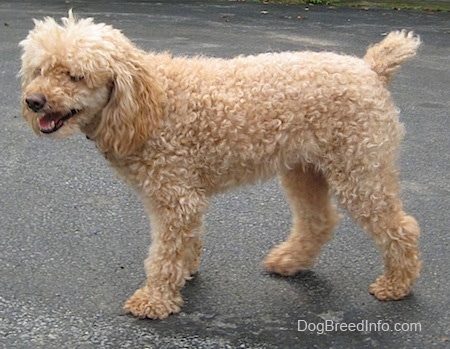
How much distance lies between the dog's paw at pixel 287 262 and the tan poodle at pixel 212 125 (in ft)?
1.62

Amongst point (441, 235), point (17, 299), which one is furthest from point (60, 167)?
point (441, 235)

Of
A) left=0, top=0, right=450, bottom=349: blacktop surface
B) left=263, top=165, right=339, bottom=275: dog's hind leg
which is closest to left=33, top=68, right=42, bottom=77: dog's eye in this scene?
left=0, top=0, right=450, bottom=349: blacktop surface

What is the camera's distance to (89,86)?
3656mm

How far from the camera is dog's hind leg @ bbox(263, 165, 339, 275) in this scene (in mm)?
4465

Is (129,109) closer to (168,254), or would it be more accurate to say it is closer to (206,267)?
(168,254)

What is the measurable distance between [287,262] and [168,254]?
0.78m

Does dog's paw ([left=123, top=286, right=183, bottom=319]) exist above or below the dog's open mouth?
below

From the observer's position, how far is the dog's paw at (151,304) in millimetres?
4000

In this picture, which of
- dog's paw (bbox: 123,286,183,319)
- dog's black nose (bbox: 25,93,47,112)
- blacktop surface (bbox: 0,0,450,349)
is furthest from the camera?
dog's paw (bbox: 123,286,183,319)

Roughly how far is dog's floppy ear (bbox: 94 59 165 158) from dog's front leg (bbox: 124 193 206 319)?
393 mm

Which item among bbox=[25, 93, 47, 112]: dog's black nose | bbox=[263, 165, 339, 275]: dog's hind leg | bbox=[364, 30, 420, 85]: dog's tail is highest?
bbox=[364, 30, 420, 85]: dog's tail

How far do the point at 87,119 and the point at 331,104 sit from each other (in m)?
1.21

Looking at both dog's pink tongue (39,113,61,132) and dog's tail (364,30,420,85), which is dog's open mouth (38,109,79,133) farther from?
dog's tail (364,30,420,85)

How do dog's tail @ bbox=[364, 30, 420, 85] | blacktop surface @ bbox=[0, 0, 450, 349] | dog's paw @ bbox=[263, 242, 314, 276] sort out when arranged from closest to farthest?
1. blacktop surface @ bbox=[0, 0, 450, 349]
2. dog's tail @ bbox=[364, 30, 420, 85]
3. dog's paw @ bbox=[263, 242, 314, 276]
